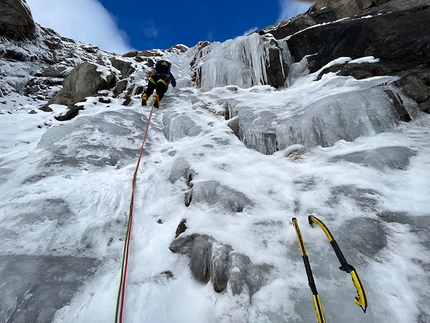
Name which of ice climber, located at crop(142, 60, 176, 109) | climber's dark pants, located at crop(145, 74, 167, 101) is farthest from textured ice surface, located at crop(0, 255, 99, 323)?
climber's dark pants, located at crop(145, 74, 167, 101)

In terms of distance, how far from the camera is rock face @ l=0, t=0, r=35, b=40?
1438 centimetres

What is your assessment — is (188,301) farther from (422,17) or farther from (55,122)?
(422,17)

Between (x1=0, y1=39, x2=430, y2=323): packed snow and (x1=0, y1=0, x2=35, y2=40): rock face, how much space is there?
14.8 meters

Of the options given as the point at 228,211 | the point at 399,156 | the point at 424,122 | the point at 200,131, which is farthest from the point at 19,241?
the point at 424,122

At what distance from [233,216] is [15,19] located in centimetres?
2058

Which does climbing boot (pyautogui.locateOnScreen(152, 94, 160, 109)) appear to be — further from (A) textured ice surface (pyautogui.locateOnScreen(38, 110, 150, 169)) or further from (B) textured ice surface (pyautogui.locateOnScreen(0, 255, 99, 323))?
(B) textured ice surface (pyautogui.locateOnScreen(0, 255, 99, 323))

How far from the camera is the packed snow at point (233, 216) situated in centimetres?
189

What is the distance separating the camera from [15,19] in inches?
582

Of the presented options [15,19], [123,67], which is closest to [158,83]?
[123,67]

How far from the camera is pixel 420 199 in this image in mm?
2512

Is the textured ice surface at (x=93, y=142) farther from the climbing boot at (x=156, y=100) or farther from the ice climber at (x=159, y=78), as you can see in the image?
the ice climber at (x=159, y=78)

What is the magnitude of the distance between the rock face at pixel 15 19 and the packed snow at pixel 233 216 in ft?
48.5

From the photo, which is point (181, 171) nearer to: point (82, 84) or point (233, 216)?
point (233, 216)

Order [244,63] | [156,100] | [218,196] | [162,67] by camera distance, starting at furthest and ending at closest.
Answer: [244,63] < [162,67] < [156,100] < [218,196]
